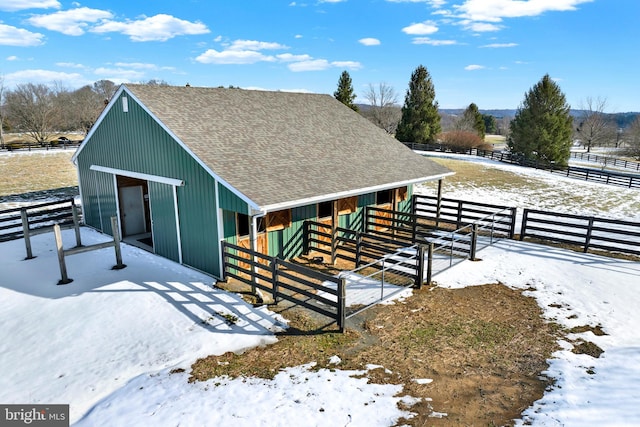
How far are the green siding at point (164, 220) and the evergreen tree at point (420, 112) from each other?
41.5m

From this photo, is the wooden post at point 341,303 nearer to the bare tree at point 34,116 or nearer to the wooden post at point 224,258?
the wooden post at point 224,258

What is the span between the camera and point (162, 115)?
474 inches

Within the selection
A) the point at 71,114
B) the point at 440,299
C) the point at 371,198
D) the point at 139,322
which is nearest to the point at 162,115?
the point at 139,322

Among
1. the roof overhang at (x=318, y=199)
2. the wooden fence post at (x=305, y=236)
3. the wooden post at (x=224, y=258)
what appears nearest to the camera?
the roof overhang at (x=318, y=199)

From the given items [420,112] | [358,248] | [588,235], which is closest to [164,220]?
[358,248]

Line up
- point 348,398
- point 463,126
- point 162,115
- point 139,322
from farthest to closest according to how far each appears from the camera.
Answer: point 463,126 < point 162,115 < point 139,322 < point 348,398

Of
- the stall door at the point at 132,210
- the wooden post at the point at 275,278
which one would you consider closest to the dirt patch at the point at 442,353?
the wooden post at the point at 275,278

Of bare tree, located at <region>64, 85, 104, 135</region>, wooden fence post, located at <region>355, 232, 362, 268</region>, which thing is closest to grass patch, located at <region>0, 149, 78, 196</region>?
wooden fence post, located at <region>355, 232, 362, 268</region>

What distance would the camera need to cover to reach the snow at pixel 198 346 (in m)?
6.07

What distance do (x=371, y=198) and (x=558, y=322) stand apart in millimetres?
7985

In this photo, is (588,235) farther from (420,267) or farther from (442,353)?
(442,353)

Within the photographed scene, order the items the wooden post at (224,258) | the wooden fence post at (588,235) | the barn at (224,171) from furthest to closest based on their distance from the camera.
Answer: the wooden fence post at (588,235) → the barn at (224,171) → the wooden post at (224,258)

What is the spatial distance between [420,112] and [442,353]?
45.0 metres

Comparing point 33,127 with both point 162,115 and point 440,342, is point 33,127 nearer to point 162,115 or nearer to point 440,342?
point 162,115
